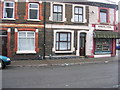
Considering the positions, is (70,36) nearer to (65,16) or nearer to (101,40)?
(65,16)

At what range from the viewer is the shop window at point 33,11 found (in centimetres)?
1588

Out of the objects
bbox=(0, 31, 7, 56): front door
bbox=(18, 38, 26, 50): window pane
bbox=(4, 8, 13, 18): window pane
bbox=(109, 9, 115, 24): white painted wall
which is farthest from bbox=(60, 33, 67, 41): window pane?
bbox=(109, 9, 115, 24): white painted wall

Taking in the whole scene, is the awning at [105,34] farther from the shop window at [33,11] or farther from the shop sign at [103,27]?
the shop window at [33,11]

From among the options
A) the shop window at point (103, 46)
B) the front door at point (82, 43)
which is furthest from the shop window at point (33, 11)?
A: the shop window at point (103, 46)

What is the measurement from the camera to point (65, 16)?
16734 mm

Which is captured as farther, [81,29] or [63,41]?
[81,29]

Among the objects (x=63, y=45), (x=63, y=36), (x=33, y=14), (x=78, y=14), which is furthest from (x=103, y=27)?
(x=33, y=14)

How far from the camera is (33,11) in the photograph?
16.0 metres

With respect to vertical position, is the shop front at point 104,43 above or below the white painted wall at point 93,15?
below

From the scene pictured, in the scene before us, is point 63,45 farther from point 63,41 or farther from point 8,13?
point 8,13

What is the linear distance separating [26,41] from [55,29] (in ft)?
10.9

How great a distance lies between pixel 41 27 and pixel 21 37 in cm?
230

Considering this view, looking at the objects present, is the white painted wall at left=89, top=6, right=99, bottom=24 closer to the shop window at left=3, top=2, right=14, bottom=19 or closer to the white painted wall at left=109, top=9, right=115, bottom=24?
the white painted wall at left=109, top=9, right=115, bottom=24

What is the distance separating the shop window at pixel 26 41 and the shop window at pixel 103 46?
25.4ft
